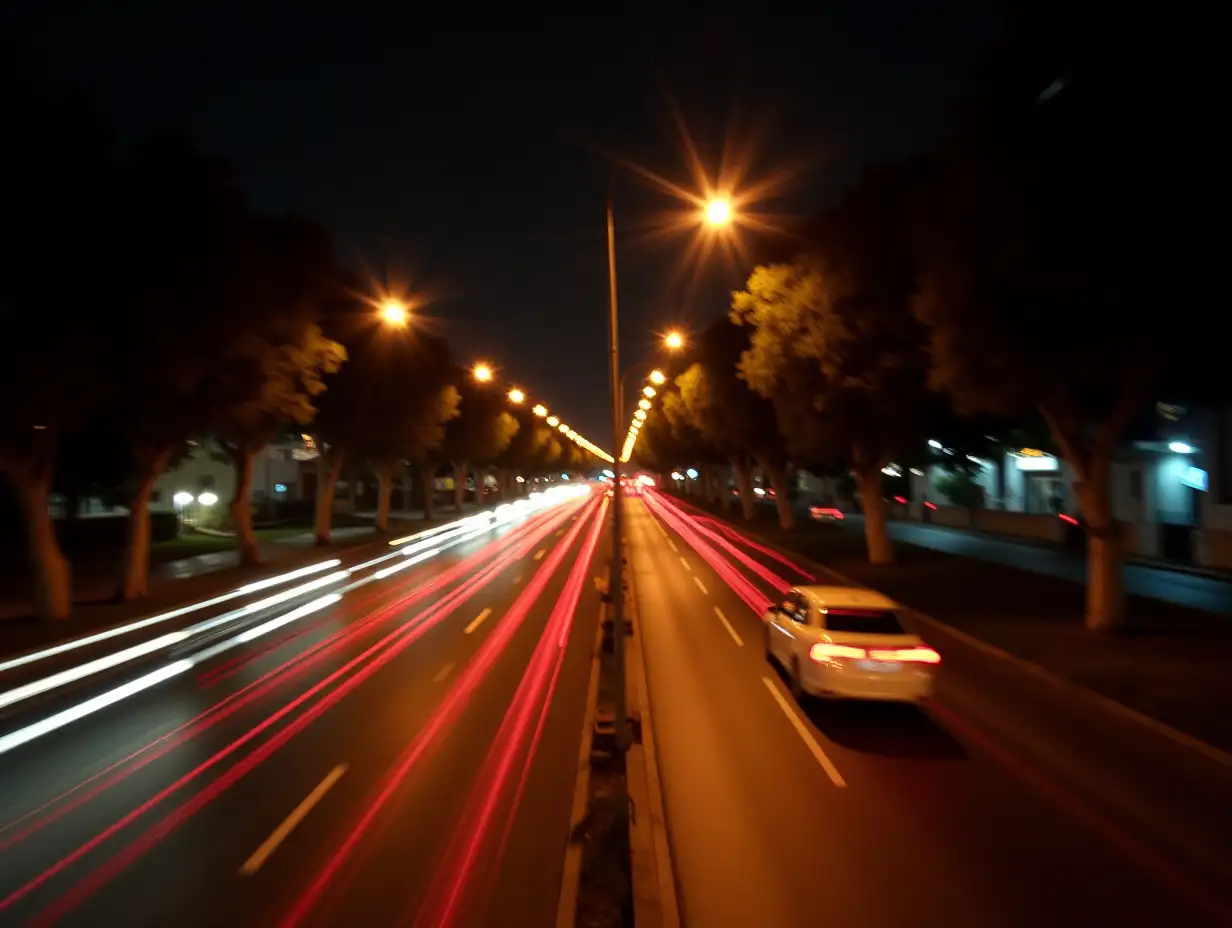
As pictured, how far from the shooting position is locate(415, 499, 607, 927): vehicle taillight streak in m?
6.52

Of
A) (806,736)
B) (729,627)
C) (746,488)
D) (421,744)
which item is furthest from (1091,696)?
(746,488)

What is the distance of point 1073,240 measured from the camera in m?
13.6

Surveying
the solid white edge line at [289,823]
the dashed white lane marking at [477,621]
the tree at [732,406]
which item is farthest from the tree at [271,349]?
the tree at [732,406]

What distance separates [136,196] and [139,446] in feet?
20.8

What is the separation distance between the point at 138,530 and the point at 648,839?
20.3 m

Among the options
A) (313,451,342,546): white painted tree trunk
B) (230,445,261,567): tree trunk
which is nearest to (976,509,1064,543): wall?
(313,451,342,546): white painted tree trunk

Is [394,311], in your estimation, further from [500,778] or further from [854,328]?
[500,778]

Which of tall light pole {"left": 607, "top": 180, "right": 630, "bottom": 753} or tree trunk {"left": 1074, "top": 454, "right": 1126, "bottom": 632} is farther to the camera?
tree trunk {"left": 1074, "top": 454, "right": 1126, "bottom": 632}

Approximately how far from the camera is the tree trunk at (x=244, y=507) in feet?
102

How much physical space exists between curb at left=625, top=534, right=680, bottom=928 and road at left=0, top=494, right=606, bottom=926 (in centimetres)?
65

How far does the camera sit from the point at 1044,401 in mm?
16234

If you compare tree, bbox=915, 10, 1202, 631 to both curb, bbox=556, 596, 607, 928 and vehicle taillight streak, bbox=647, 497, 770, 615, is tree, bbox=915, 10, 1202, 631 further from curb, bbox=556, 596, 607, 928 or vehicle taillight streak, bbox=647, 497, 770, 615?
curb, bbox=556, 596, 607, 928

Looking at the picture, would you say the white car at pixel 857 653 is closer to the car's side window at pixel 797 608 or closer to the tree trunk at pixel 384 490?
the car's side window at pixel 797 608

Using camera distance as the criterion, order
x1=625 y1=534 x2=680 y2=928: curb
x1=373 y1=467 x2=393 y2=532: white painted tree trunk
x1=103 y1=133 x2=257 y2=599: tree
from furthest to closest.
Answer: x1=373 y1=467 x2=393 y2=532: white painted tree trunk
x1=103 y1=133 x2=257 y2=599: tree
x1=625 y1=534 x2=680 y2=928: curb
